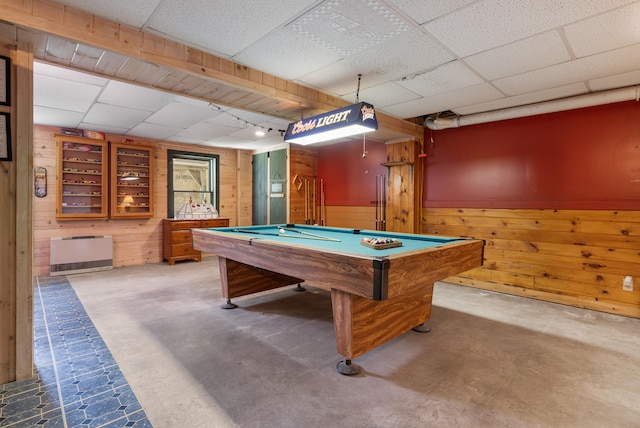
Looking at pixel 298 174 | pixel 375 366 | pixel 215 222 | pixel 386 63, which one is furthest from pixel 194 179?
pixel 375 366

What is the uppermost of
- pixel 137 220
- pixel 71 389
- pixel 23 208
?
pixel 23 208

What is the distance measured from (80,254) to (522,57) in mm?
6547

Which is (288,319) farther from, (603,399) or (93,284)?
(93,284)

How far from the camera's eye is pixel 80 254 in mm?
5254

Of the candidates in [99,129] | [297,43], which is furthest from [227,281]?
[99,129]

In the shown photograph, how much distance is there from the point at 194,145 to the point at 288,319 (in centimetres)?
488

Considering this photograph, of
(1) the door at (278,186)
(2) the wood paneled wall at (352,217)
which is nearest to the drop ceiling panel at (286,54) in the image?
(2) the wood paneled wall at (352,217)

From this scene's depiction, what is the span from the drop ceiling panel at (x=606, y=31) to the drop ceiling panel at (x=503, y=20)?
0.39 ft

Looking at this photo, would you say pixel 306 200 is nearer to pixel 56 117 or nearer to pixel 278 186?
pixel 278 186

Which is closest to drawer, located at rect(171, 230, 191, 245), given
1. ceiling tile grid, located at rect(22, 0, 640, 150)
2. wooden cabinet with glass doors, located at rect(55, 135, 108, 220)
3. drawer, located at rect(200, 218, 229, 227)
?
drawer, located at rect(200, 218, 229, 227)

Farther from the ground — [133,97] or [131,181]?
[133,97]

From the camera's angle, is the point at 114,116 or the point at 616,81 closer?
the point at 616,81

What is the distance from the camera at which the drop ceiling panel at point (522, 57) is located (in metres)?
2.53

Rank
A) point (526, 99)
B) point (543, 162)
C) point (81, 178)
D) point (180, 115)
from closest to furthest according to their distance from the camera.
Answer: point (526, 99)
point (543, 162)
point (180, 115)
point (81, 178)
